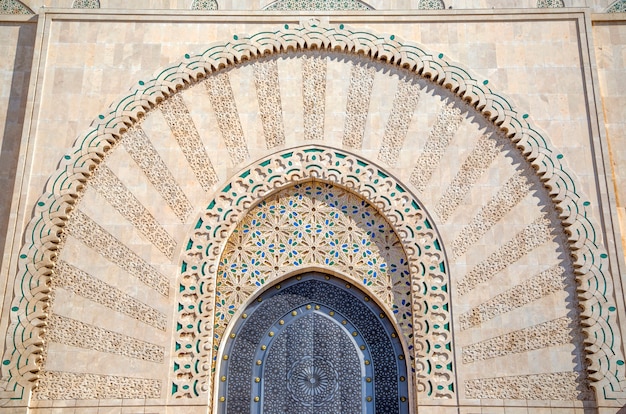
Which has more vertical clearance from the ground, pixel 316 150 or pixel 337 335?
pixel 316 150

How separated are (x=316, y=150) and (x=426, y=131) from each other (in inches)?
28.4

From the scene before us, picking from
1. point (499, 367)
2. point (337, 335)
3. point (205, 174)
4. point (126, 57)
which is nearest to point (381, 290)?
point (337, 335)

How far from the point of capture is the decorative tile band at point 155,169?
215 inches

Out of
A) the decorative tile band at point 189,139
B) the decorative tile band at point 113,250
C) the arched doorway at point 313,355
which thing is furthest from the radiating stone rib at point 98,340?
the decorative tile band at point 189,139

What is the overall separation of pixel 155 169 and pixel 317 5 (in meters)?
1.60

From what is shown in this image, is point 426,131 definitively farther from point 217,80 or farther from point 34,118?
point 34,118

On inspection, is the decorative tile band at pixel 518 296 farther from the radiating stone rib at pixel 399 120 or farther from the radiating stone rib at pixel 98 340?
the radiating stone rib at pixel 98 340

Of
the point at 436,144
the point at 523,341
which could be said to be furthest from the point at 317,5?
the point at 523,341

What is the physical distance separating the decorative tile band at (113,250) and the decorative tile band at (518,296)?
6.12ft

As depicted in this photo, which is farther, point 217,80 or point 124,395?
point 217,80

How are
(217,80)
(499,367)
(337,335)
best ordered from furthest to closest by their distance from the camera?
(217,80) < (337,335) < (499,367)

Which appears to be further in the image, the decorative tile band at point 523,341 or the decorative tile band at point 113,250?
the decorative tile band at point 113,250

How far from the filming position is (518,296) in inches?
204

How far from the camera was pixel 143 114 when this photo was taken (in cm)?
565
